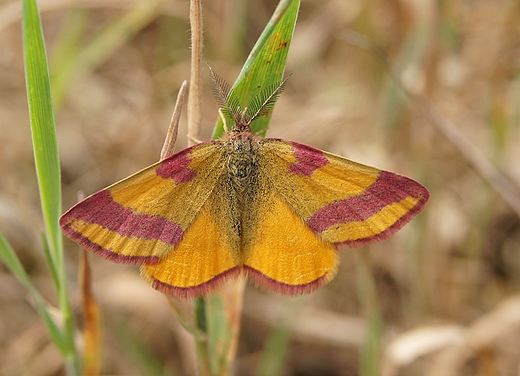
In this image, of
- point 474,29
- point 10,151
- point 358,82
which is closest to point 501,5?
point 474,29

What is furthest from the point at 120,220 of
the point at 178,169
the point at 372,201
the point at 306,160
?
the point at 372,201

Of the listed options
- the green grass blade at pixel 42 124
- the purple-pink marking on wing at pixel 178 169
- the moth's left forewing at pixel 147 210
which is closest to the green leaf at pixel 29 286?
the green grass blade at pixel 42 124

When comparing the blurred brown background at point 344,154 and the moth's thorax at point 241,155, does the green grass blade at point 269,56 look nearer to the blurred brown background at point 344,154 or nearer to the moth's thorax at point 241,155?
the moth's thorax at point 241,155

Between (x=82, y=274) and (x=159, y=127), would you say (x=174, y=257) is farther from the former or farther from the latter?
(x=159, y=127)

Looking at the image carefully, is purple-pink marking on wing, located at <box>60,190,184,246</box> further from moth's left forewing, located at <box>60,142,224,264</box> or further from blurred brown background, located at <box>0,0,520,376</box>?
blurred brown background, located at <box>0,0,520,376</box>

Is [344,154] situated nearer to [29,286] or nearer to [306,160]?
[306,160]
